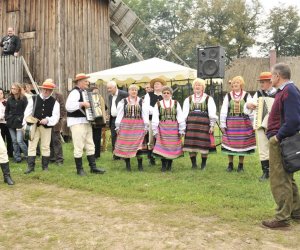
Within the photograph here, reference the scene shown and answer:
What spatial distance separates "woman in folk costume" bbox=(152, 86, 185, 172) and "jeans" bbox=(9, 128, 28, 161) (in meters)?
3.29

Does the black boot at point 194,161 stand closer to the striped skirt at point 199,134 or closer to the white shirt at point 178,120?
the striped skirt at point 199,134

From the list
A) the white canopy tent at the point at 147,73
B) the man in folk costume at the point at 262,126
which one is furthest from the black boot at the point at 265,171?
the white canopy tent at the point at 147,73

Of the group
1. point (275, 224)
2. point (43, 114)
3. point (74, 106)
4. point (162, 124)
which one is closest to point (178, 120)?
point (162, 124)

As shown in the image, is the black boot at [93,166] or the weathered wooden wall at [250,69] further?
the weathered wooden wall at [250,69]

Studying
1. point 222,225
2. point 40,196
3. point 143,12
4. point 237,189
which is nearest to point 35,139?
point 40,196

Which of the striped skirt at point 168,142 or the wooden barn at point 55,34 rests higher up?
the wooden barn at point 55,34

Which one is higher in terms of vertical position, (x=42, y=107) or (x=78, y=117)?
(x=42, y=107)

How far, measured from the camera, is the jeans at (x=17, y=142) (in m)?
8.86

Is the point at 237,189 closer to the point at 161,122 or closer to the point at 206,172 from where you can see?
the point at 206,172

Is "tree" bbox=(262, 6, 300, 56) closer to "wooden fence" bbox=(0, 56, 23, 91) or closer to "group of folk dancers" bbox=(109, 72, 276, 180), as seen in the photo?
→ "wooden fence" bbox=(0, 56, 23, 91)

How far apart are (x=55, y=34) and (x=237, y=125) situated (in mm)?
8102

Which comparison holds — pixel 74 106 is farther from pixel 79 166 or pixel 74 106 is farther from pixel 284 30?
pixel 284 30

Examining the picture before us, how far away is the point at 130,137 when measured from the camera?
24.5 ft

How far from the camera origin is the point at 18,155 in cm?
902
